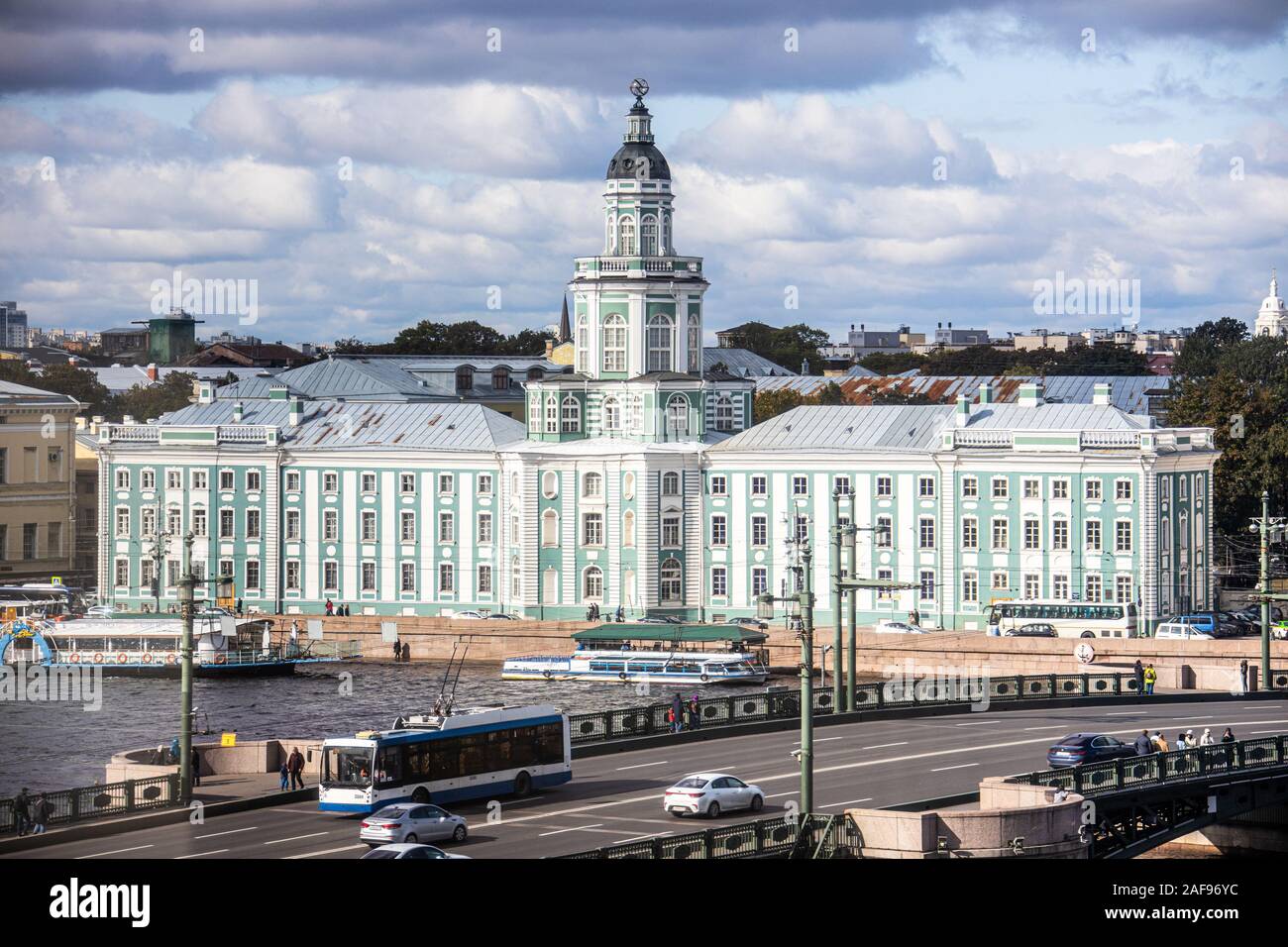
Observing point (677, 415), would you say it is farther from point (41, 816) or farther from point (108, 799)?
point (41, 816)

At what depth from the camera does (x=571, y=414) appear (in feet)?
313

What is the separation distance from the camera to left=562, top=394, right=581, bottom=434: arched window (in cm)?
9525

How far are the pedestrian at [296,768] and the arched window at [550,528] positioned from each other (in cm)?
4814

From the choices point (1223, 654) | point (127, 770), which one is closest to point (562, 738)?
point (127, 770)

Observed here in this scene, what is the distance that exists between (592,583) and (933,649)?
16375 millimetres

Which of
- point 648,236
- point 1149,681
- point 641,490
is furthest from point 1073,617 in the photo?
point 648,236

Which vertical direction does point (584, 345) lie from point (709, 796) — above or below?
above

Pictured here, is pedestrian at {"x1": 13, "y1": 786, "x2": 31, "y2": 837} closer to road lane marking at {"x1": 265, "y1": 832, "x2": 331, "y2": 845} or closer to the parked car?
road lane marking at {"x1": 265, "y1": 832, "x2": 331, "y2": 845}

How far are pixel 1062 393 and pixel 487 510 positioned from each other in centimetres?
5476

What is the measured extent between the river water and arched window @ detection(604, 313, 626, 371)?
13304mm

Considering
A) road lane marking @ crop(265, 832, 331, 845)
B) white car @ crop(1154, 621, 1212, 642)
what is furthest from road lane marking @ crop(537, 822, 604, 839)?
white car @ crop(1154, 621, 1212, 642)

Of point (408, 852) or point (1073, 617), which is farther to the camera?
point (1073, 617)
